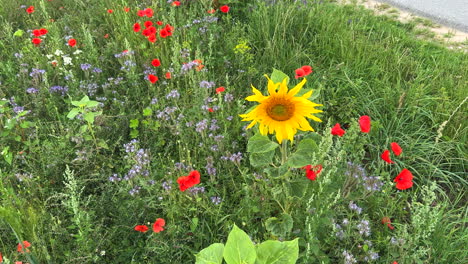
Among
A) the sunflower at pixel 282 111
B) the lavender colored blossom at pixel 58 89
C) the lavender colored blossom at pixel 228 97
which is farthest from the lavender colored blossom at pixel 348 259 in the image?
the lavender colored blossom at pixel 58 89

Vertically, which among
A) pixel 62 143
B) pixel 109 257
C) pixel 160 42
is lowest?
pixel 109 257

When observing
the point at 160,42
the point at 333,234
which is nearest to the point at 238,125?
the point at 333,234

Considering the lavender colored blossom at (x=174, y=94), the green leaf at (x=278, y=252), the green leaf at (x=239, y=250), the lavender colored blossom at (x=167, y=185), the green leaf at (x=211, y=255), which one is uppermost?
the green leaf at (x=239, y=250)

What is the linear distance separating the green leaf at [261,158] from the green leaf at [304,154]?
4.5 inches

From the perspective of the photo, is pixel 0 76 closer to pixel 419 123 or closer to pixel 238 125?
pixel 238 125

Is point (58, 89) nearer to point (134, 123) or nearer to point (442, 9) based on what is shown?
point (134, 123)

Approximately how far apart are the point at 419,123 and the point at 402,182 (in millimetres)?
1231

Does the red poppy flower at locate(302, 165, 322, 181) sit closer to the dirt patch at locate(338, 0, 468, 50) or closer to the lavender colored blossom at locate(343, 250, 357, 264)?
the lavender colored blossom at locate(343, 250, 357, 264)

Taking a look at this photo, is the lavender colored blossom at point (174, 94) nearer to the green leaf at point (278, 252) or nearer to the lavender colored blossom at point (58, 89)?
the lavender colored blossom at point (58, 89)

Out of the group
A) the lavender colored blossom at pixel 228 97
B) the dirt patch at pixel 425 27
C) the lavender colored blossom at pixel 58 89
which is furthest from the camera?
the dirt patch at pixel 425 27

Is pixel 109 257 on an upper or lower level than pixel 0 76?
lower

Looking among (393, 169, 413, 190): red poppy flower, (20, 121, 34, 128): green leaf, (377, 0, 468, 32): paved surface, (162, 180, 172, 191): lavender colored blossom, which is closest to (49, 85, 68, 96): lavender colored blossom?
(20, 121, 34, 128): green leaf

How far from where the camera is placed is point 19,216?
2170 mm

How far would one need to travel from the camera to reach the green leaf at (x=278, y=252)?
4.21ft
